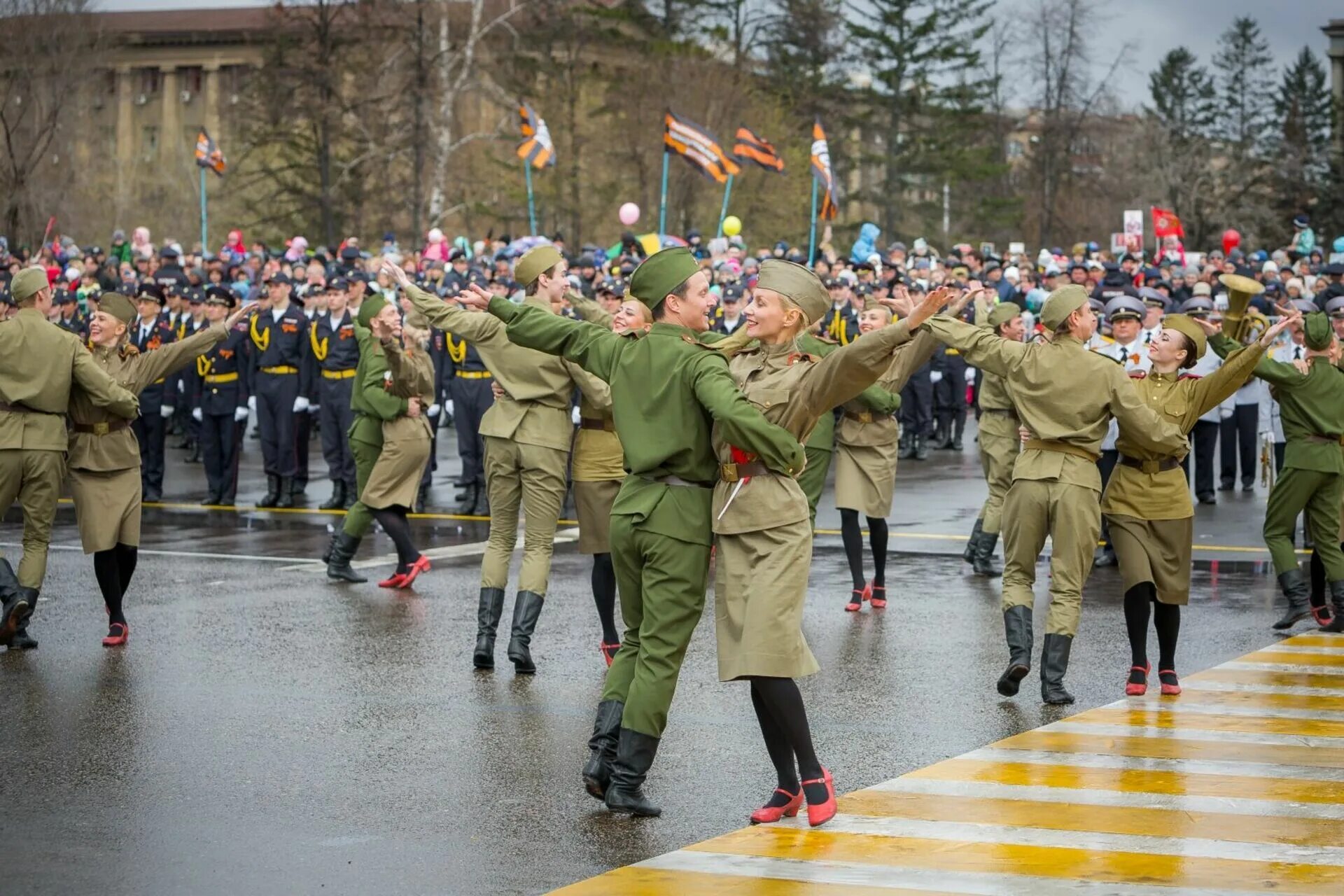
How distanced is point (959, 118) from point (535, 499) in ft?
186

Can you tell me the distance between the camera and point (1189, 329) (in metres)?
10.1

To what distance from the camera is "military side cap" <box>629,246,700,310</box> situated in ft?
23.9

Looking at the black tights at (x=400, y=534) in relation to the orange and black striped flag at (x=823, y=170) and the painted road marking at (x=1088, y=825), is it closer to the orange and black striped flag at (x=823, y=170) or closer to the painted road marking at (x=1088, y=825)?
the painted road marking at (x=1088, y=825)

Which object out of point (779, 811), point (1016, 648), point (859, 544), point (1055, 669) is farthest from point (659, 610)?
point (859, 544)

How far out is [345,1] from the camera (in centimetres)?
4609

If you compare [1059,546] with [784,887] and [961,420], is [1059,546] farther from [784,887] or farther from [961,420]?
[961,420]

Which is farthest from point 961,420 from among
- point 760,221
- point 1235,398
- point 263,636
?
point 760,221

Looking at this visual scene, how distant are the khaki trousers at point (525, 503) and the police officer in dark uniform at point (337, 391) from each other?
359 inches

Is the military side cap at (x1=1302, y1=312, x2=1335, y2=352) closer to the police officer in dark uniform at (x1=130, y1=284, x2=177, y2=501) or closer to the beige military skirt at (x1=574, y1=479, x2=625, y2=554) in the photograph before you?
the beige military skirt at (x1=574, y1=479, x2=625, y2=554)

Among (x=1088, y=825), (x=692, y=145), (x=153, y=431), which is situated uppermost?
(x=692, y=145)

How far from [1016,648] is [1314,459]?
142 inches

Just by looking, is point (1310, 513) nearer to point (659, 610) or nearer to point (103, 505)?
point (659, 610)

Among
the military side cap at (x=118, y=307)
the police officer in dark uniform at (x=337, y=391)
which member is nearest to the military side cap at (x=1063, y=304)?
the military side cap at (x=118, y=307)

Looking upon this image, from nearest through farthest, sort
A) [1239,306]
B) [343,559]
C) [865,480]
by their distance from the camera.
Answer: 1. [1239,306]
2. [865,480]
3. [343,559]
